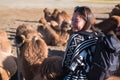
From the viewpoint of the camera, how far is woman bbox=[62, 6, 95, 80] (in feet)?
16.6

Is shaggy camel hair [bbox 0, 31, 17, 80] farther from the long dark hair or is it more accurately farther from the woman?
the long dark hair

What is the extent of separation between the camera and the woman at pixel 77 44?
505 centimetres

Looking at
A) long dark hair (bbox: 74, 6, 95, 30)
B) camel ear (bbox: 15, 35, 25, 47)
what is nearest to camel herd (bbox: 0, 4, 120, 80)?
camel ear (bbox: 15, 35, 25, 47)

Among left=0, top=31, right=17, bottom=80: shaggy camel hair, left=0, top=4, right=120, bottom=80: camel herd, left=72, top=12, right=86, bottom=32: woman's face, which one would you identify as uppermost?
left=72, top=12, right=86, bottom=32: woman's face

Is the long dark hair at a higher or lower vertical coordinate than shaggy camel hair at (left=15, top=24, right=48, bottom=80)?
higher

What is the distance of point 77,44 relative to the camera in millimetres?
5043

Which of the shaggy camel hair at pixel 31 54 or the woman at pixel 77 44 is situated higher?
the woman at pixel 77 44

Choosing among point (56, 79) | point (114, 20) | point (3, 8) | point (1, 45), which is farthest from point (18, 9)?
point (56, 79)

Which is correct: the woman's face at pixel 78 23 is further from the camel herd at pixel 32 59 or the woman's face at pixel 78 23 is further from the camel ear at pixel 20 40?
the camel ear at pixel 20 40

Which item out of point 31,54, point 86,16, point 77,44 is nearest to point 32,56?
point 31,54

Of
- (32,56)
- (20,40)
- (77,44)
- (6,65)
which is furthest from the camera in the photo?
(6,65)

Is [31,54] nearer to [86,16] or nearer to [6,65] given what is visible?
[86,16]

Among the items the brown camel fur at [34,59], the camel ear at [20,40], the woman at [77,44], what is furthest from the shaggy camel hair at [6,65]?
the woman at [77,44]

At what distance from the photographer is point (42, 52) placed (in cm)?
628
